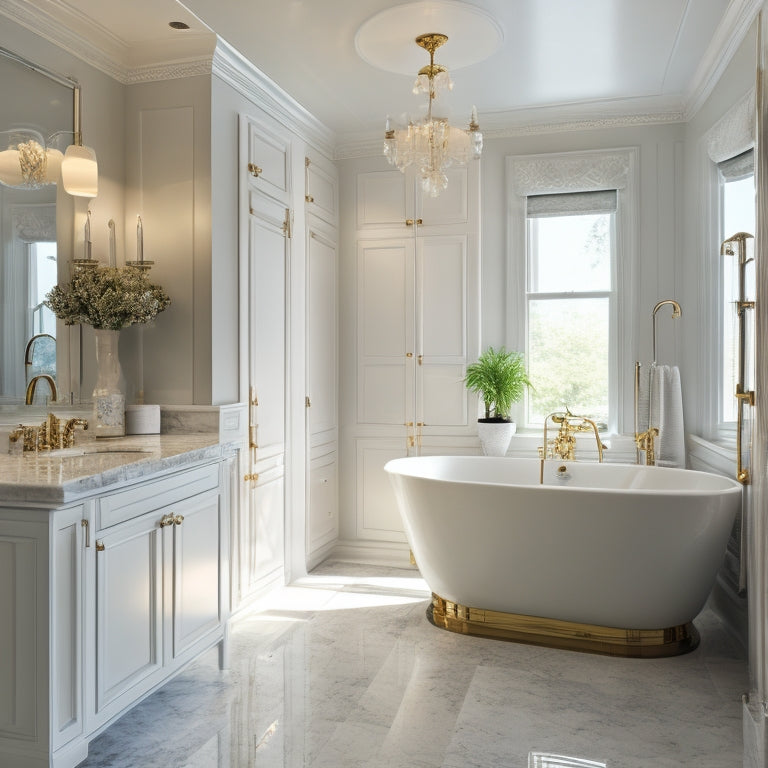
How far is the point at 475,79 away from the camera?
144 inches

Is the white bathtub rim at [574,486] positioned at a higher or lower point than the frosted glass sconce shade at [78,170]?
lower

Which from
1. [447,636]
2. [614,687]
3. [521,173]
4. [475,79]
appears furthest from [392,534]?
[475,79]

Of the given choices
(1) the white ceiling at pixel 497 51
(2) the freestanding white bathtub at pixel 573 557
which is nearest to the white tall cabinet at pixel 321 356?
(1) the white ceiling at pixel 497 51

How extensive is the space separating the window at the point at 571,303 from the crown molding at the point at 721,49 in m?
0.67

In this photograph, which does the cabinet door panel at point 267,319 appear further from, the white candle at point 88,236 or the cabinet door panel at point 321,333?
the white candle at point 88,236

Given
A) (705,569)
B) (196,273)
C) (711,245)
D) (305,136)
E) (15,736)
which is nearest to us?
(15,736)

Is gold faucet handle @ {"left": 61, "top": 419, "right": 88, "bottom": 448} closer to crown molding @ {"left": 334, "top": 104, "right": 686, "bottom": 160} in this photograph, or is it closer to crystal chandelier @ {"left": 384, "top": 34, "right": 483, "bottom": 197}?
crystal chandelier @ {"left": 384, "top": 34, "right": 483, "bottom": 197}

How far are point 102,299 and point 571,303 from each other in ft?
9.10

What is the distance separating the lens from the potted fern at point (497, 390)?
13.5ft

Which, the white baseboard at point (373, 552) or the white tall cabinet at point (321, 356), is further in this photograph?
the white baseboard at point (373, 552)

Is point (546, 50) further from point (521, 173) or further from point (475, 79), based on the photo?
point (521, 173)

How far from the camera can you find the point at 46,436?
2578 millimetres

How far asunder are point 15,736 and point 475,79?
11.4ft

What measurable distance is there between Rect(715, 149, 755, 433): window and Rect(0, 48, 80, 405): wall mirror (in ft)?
10.1
